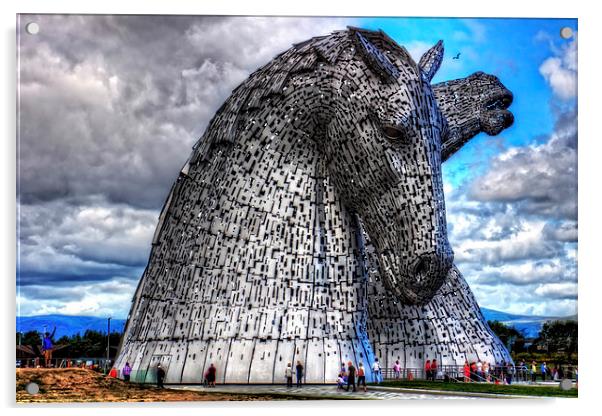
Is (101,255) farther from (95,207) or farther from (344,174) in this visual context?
(344,174)

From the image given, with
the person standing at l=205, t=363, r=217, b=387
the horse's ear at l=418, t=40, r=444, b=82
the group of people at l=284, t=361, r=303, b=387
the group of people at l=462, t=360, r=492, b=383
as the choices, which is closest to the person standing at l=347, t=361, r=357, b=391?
the group of people at l=284, t=361, r=303, b=387

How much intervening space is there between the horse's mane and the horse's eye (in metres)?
0.71

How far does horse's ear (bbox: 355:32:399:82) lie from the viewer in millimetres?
7859

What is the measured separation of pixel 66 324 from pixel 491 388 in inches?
173

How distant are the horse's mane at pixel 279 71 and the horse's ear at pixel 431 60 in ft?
1.73

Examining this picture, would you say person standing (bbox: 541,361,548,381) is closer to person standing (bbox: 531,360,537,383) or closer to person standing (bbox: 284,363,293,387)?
person standing (bbox: 531,360,537,383)

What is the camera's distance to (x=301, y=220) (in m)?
8.01

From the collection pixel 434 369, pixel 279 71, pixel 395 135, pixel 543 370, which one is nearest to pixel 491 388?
pixel 434 369

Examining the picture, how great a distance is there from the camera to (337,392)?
7832 mm

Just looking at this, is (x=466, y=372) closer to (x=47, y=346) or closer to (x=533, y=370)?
(x=533, y=370)

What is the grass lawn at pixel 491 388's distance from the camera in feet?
28.9

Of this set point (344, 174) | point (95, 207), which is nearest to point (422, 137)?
point (344, 174)

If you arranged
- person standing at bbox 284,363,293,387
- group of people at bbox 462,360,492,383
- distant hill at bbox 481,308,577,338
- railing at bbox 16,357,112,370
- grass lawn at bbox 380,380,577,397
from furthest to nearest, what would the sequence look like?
group of people at bbox 462,360,492,383 → distant hill at bbox 481,308,577,338 → grass lawn at bbox 380,380,577,397 → railing at bbox 16,357,112,370 → person standing at bbox 284,363,293,387

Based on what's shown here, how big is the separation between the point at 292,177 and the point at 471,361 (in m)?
3.21
